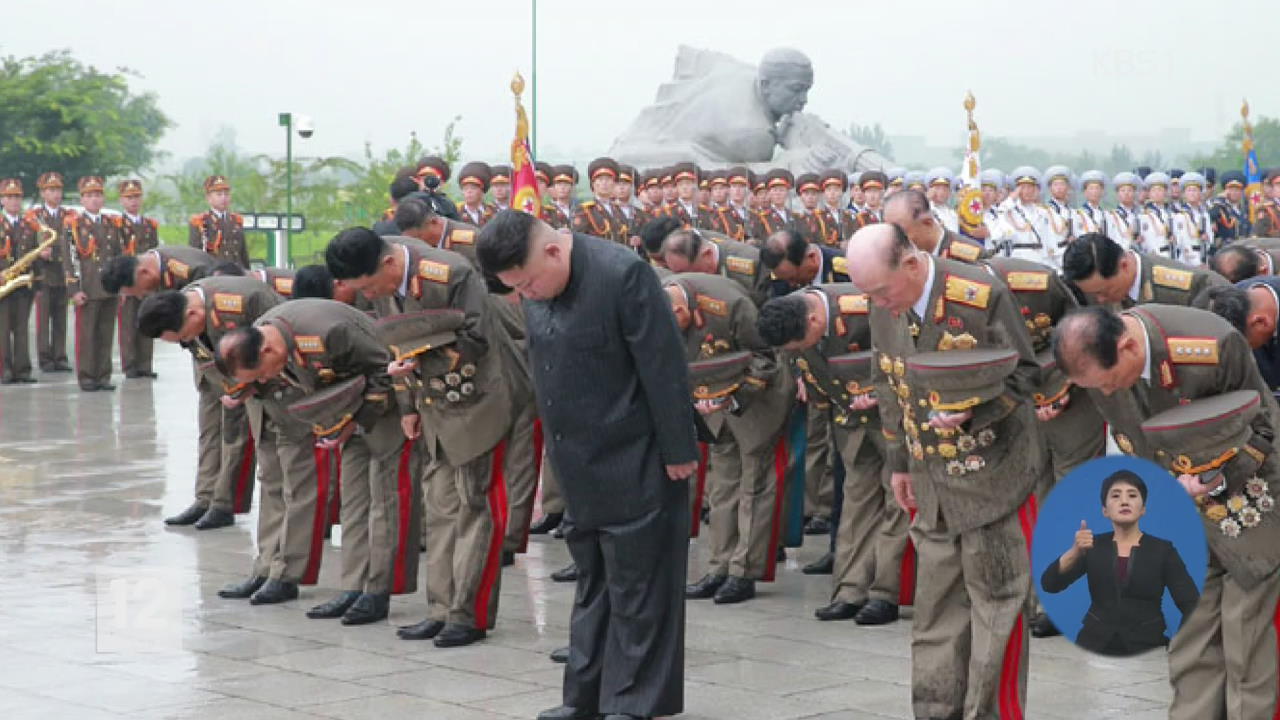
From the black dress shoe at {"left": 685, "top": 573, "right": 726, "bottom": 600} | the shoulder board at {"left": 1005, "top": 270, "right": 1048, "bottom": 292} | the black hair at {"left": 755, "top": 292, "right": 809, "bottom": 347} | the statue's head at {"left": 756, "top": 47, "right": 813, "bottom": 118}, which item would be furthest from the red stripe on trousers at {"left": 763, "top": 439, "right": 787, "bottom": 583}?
the statue's head at {"left": 756, "top": 47, "right": 813, "bottom": 118}

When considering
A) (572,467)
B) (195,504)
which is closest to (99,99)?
(195,504)

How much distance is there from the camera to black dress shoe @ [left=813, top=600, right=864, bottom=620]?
7.93 metres

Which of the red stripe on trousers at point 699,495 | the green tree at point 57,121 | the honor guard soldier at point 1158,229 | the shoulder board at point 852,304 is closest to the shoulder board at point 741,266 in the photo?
the red stripe on trousers at point 699,495

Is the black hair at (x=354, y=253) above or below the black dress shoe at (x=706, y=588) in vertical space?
above

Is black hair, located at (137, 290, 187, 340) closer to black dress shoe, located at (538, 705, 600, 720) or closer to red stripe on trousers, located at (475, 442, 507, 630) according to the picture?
red stripe on trousers, located at (475, 442, 507, 630)

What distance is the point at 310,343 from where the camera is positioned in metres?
7.81

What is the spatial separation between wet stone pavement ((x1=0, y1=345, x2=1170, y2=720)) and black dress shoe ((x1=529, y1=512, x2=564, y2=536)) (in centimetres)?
18

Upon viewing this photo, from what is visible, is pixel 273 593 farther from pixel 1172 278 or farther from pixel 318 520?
pixel 1172 278

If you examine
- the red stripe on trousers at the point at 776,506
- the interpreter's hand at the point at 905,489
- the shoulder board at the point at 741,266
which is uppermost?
the shoulder board at the point at 741,266

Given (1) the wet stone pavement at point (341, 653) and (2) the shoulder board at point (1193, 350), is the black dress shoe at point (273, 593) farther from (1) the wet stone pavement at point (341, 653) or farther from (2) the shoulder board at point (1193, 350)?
(2) the shoulder board at point (1193, 350)

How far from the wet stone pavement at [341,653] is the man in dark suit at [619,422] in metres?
0.43

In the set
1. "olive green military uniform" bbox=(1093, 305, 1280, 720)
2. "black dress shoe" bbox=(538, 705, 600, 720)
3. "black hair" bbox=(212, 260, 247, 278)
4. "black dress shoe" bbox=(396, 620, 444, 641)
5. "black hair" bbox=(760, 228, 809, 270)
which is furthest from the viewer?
"black hair" bbox=(212, 260, 247, 278)

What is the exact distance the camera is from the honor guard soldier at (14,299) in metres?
19.7

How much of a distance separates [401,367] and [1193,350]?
11.5 ft
